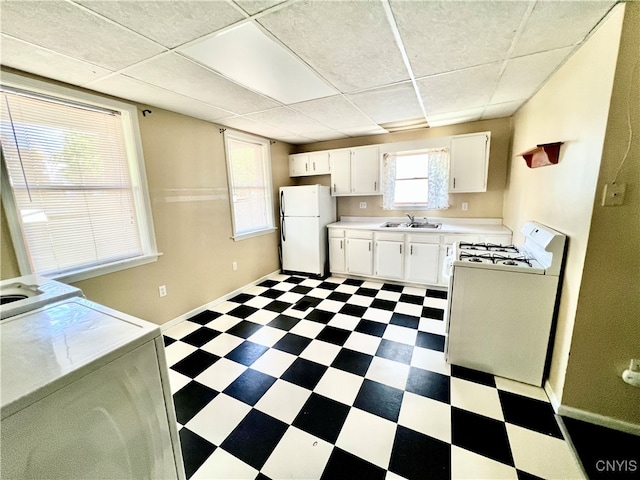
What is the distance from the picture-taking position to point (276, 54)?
1.62 m

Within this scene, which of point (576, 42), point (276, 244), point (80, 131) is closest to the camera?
point (576, 42)

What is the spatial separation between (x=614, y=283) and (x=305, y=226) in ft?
10.6

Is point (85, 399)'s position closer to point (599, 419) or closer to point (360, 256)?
point (599, 419)

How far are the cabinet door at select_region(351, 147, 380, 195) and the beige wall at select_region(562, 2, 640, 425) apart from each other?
2703mm

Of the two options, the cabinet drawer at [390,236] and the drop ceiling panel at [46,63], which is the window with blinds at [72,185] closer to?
the drop ceiling panel at [46,63]

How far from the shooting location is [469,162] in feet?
10.9

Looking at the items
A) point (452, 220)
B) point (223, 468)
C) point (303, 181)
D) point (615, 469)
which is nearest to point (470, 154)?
point (452, 220)

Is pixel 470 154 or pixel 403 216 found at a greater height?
pixel 470 154

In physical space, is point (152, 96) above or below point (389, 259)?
above

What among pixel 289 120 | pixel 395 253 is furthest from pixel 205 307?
pixel 395 253

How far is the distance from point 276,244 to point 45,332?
3.39 metres

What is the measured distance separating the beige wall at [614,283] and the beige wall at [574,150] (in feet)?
0.09

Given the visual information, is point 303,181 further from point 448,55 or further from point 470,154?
point 448,55

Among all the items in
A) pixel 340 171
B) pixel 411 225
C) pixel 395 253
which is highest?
pixel 340 171
